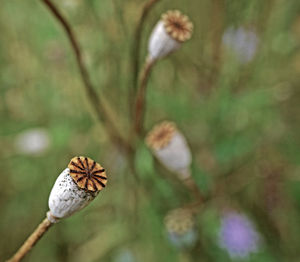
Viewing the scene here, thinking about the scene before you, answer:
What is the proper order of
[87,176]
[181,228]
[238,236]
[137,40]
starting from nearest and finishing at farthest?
[87,176] < [137,40] < [181,228] < [238,236]

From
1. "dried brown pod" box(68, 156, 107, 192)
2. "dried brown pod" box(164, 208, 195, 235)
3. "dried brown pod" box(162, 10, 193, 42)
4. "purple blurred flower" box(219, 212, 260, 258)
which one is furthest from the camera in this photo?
"purple blurred flower" box(219, 212, 260, 258)

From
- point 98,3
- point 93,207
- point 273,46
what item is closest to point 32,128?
point 93,207

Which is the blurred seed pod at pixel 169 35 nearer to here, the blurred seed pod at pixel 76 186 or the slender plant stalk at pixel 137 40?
the slender plant stalk at pixel 137 40

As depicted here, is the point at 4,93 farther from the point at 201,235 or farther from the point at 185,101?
the point at 201,235

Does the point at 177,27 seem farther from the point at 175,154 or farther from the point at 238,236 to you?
the point at 238,236

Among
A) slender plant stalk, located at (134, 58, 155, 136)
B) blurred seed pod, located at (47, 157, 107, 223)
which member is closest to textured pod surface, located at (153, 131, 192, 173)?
slender plant stalk, located at (134, 58, 155, 136)

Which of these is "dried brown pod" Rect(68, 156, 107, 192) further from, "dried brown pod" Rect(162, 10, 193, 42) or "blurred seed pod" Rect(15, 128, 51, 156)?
"blurred seed pod" Rect(15, 128, 51, 156)

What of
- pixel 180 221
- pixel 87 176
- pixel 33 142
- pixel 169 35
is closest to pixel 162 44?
pixel 169 35
